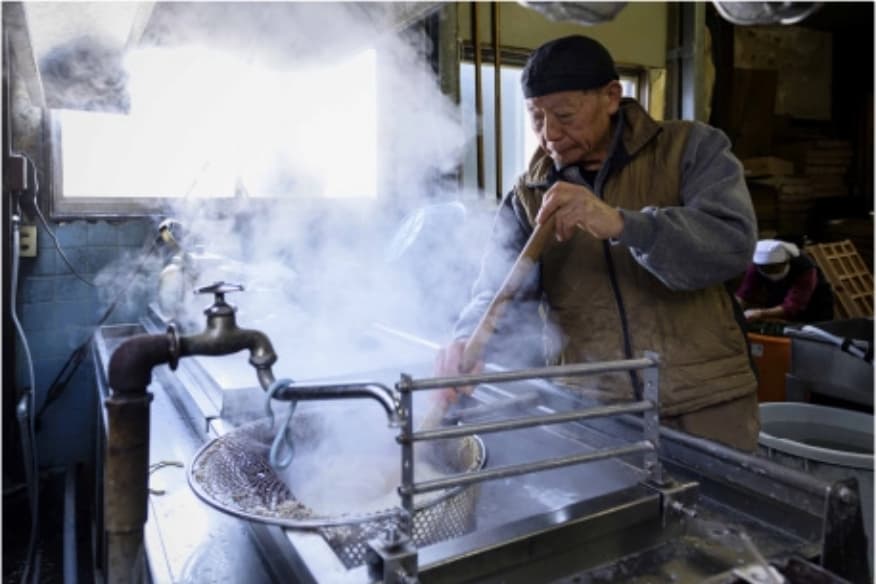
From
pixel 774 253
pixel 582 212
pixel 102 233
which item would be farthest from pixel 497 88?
pixel 582 212

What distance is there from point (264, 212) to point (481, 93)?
172cm

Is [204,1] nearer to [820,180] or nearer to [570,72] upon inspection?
[570,72]

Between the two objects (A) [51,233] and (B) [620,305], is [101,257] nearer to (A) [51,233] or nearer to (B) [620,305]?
(A) [51,233]

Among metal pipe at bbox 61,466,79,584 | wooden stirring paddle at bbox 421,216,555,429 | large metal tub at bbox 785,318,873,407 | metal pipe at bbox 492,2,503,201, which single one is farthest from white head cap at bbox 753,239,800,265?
metal pipe at bbox 61,466,79,584

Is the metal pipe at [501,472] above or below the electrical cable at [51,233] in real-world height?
below

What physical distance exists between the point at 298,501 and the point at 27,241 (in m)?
2.94

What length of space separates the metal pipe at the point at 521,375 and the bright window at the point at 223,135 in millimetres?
2927

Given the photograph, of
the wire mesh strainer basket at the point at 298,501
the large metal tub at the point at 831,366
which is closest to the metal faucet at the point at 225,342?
the wire mesh strainer basket at the point at 298,501

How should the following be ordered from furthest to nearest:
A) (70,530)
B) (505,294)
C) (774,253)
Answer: (774,253)
(70,530)
(505,294)

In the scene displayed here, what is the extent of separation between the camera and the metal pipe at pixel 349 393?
3.07 ft

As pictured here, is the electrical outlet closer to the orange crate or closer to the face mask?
the orange crate

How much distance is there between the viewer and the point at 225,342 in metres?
1.10

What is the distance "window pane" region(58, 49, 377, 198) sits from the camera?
370cm

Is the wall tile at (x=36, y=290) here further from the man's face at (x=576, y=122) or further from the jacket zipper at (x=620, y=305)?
the jacket zipper at (x=620, y=305)
